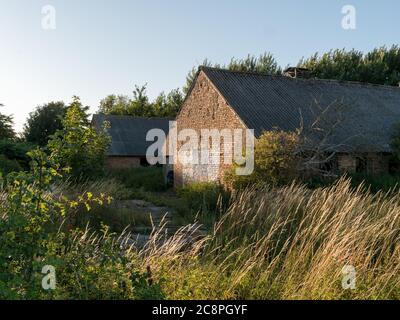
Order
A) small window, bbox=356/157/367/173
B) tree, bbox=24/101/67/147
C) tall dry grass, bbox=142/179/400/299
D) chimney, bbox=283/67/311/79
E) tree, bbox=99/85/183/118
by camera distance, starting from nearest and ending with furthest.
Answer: tall dry grass, bbox=142/179/400/299 → small window, bbox=356/157/367/173 → chimney, bbox=283/67/311/79 → tree, bbox=24/101/67/147 → tree, bbox=99/85/183/118

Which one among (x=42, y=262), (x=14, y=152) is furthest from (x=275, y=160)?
(x=42, y=262)

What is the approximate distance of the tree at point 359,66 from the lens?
3884 cm

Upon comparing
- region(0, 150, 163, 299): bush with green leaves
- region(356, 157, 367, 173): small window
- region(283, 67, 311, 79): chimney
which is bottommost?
region(356, 157, 367, 173): small window

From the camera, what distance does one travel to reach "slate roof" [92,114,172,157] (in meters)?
35.5

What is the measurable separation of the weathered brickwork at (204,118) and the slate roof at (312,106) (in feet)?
1.29

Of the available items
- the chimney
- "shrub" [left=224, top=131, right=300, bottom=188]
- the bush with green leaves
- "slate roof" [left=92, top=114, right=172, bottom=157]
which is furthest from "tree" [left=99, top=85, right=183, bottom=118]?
the bush with green leaves

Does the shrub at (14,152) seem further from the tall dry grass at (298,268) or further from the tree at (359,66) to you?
the tree at (359,66)

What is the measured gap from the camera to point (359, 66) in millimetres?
38938

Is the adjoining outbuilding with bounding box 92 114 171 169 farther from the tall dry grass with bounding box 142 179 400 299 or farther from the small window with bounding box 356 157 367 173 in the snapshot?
the tall dry grass with bounding box 142 179 400 299

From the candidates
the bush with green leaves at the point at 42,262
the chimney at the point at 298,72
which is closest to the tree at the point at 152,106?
the chimney at the point at 298,72

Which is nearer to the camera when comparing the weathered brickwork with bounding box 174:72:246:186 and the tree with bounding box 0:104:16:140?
the weathered brickwork with bounding box 174:72:246:186

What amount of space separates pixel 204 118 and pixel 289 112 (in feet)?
13.5

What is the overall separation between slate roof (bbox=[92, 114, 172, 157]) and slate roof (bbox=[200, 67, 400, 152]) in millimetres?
13864

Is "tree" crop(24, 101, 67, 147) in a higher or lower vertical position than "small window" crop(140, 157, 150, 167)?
higher
